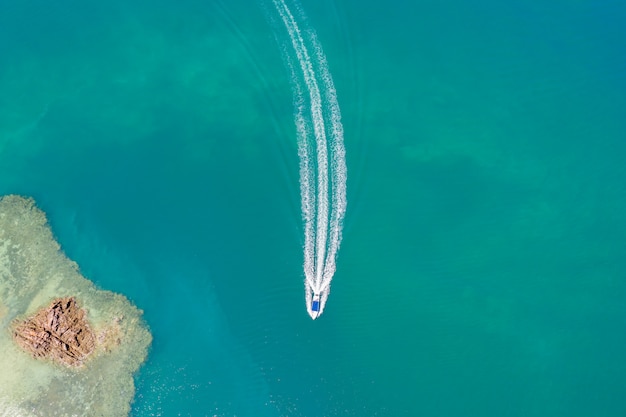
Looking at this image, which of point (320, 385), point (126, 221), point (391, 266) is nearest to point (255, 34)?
point (126, 221)

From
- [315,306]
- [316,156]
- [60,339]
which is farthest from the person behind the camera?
[316,156]

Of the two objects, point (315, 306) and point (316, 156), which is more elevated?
point (316, 156)

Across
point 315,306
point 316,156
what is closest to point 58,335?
point 315,306

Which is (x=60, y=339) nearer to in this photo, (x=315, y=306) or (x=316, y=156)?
(x=315, y=306)

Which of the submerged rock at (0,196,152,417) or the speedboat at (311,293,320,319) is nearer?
the submerged rock at (0,196,152,417)

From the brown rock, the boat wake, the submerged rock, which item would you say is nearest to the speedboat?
the boat wake

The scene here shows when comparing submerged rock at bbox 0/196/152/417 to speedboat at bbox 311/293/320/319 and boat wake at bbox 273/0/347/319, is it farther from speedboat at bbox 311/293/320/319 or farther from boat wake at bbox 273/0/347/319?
boat wake at bbox 273/0/347/319

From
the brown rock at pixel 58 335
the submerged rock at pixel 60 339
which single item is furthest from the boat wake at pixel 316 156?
the brown rock at pixel 58 335
